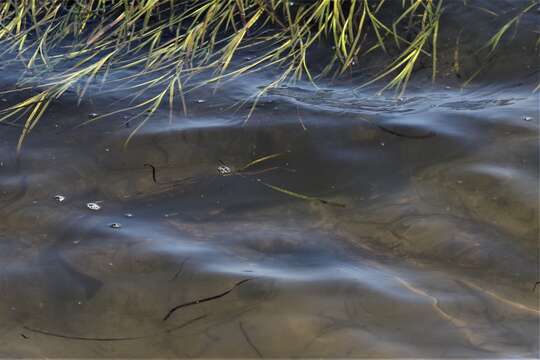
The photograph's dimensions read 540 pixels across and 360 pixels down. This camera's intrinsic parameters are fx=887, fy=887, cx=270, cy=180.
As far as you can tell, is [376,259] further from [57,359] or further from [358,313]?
[57,359]

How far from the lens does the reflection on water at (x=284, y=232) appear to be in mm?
2154

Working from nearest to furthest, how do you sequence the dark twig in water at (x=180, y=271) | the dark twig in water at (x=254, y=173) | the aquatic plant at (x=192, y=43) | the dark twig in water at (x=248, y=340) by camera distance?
1. the dark twig in water at (x=248, y=340)
2. the dark twig in water at (x=180, y=271)
3. the dark twig in water at (x=254, y=173)
4. the aquatic plant at (x=192, y=43)

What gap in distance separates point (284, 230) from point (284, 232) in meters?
0.01

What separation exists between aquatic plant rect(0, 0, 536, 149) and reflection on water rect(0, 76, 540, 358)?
0.16 meters

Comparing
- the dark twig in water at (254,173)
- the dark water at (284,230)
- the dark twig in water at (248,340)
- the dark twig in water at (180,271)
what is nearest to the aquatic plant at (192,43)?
the dark water at (284,230)

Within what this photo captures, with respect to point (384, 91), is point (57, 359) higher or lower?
lower

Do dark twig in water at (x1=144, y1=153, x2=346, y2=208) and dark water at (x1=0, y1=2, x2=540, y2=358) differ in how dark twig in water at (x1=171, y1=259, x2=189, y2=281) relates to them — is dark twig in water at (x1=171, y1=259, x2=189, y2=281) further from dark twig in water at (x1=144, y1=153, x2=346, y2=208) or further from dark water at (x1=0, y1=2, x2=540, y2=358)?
dark twig in water at (x1=144, y1=153, x2=346, y2=208)

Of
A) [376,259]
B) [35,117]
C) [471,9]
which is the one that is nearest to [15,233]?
[35,117]

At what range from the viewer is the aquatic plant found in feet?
11.0

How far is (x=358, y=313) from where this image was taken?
7.18ft

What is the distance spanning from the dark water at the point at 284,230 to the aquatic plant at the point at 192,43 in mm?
121

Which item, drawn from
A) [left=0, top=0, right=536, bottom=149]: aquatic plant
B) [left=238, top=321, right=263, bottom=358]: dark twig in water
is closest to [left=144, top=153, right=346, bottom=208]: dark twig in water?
[left=0, top=0, right=536, bottom=149]: aquatic plant

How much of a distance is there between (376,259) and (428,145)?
0.59 meters

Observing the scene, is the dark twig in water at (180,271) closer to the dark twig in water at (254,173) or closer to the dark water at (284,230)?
the dark water at (284,230)
